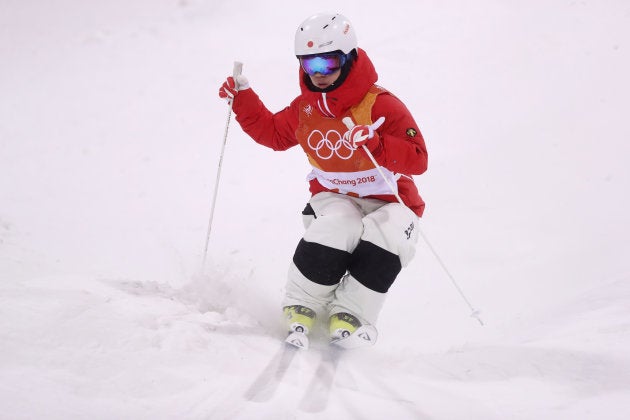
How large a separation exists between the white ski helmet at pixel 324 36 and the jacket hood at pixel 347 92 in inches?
4.3

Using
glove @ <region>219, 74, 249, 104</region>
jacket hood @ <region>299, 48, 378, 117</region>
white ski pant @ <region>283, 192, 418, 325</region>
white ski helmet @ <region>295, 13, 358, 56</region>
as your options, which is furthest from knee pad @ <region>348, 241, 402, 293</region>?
glove @ <region>219, 74, 249, 104</region>

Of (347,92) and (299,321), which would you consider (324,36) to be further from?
(299,321)

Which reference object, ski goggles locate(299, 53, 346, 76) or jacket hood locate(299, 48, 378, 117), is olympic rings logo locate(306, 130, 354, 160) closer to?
jacket hood locate(299, 48, 378, 117)

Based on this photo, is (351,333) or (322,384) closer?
(322,384)

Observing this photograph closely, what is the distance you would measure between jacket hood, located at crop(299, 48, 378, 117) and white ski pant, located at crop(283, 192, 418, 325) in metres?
0.51

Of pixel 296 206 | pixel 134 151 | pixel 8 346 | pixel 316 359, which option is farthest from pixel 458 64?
pixel 8 346

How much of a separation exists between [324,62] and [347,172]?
0.60 meters

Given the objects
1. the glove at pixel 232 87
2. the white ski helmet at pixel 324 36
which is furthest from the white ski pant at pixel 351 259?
the glove at pixel 232 87

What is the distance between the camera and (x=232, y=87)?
130 inches

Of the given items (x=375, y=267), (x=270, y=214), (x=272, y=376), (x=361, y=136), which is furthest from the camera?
(x=270, y=214)

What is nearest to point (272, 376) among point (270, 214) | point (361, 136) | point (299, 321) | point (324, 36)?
point (299, 321)

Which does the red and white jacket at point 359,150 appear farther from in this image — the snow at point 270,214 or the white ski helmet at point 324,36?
the snow at point 270,214

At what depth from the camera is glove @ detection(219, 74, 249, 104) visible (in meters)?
3.28

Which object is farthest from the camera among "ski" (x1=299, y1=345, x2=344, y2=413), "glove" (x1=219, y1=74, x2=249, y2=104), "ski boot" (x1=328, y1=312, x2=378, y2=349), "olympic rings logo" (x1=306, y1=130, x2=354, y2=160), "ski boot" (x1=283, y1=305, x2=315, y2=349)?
"glove" (x1=219, y1=74, x2=249, y2=104)
